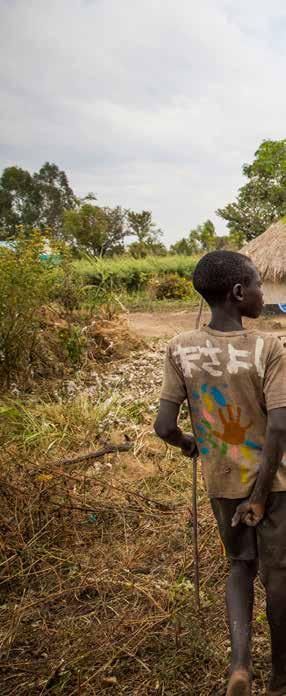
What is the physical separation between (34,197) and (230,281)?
135 feet

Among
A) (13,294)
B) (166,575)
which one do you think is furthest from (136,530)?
(13,294)

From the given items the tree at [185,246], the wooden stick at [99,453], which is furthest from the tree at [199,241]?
the wooden stick at [99,453]

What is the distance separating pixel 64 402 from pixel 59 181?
41.0 m

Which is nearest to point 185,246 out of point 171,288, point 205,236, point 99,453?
point 205,236

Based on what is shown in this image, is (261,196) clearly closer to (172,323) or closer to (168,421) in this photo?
(172,323)

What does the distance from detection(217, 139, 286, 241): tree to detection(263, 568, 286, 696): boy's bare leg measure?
21511 mm

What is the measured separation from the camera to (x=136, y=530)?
9.93 feet

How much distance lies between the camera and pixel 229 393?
1.55 metres

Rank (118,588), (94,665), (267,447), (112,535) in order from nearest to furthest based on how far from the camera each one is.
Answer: (267,447) < (94,665) < (118,588) < (112,535)

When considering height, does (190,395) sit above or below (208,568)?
above

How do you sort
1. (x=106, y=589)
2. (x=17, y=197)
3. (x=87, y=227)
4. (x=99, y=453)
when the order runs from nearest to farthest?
(x=106, y=589) → (x=99, y=453) → (x=87, y=227) → (x=17, y=197)

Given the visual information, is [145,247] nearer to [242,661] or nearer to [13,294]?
[13,294]

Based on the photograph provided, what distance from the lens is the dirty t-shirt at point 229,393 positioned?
1.48m

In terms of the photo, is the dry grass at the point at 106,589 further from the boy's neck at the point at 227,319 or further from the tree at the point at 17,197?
the tree at the point at 17,197
